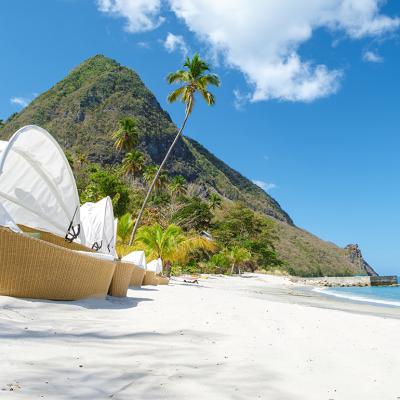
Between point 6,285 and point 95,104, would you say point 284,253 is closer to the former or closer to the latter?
point 95,104

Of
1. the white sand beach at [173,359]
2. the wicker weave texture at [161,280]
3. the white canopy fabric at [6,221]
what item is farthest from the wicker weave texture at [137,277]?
the white canopy fabric at [6,221]

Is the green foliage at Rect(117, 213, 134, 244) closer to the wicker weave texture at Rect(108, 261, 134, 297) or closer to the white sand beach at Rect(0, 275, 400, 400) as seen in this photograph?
the wicker weave texture at Rect(108, 261, 134, 297)

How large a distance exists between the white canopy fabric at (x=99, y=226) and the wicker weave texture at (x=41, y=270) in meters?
7.41

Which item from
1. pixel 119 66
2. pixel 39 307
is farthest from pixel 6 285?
pixel 119 66

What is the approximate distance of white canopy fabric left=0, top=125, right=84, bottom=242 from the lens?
→ 1012 centimetres

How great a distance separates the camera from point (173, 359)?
4344mm

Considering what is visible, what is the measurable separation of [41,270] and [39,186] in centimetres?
447

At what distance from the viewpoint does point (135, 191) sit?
69.6 metres

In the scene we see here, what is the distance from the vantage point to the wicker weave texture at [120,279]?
32.5 feet

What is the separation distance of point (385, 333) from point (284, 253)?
4930 inches

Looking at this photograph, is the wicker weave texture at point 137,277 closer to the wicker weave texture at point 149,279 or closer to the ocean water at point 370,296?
the wicker weave texture at point 149,279

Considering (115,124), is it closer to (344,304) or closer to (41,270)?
(344,304)

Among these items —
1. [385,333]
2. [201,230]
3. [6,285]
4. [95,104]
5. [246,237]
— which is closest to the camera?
[6,285]

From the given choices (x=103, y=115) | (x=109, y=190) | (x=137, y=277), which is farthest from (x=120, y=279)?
(x=103, y=115)
